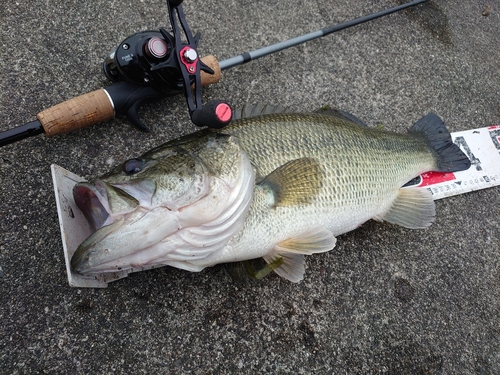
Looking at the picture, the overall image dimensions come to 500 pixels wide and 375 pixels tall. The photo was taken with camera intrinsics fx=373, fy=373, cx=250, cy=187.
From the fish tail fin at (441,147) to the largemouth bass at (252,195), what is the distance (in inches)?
6.5

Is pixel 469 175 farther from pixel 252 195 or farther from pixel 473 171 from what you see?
pixel 252 195

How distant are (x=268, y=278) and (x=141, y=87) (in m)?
1.14

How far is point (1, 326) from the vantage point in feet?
4.96

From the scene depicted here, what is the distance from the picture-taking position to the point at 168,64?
167 cm

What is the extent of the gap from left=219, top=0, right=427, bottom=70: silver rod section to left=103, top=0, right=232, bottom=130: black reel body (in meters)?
0.42

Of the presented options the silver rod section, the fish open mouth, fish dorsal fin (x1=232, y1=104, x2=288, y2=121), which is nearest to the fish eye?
the fish open mouth

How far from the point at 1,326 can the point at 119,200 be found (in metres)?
0.81

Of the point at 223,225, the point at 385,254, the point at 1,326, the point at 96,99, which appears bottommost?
the point at 385,254

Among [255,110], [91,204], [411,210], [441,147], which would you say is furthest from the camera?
[441,147]

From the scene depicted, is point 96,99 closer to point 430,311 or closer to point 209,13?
point 209,13

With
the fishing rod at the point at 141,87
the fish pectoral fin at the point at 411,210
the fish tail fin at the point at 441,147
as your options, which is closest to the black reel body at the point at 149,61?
the fishing rod at the point at 141,87

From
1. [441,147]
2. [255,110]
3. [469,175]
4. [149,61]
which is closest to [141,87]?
[149,61]

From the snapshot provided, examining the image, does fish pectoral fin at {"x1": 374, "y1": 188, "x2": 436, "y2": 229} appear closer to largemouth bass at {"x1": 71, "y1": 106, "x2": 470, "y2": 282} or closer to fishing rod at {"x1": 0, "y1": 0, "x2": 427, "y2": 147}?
largemouth bass at {"x1": 71, "y1": 106, "x2": 470, "y2": 282}

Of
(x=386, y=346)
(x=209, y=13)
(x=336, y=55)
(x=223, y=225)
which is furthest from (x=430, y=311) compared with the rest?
(x=209, y=13)
